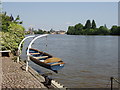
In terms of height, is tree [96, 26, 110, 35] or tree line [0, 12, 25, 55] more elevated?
tree [96, 26, 110, 35]

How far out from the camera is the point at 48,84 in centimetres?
832

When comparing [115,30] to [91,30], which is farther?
[91,30]

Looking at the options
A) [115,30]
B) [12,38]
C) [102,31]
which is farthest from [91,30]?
[12,38]

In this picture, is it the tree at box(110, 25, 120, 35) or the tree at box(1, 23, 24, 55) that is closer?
the tree at box(1, 23, 24, 55)

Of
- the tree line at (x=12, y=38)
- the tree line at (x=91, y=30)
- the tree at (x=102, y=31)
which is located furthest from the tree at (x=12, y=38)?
the tree at (x=102, y=31)

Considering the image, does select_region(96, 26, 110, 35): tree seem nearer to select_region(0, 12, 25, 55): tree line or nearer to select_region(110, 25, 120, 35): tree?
Result: select_region(110, 25, 120, 35): tree

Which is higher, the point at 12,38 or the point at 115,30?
the point at 115,30

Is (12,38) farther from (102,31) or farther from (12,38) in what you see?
(102,31)

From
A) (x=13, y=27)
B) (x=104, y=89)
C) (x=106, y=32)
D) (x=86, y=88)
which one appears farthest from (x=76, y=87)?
(x=106, y=32)

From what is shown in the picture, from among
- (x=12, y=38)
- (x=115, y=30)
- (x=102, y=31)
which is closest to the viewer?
(x=12, y=38)

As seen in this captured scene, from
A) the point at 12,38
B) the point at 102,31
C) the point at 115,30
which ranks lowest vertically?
the point at 12,38

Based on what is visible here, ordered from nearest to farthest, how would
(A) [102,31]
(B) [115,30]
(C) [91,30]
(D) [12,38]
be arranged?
(D) [12,38]
(B) [115,30]
(A) [102,31]
(C) [91,30]

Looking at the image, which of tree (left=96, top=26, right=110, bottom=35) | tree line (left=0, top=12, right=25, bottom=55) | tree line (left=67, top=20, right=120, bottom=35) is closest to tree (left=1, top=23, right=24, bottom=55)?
tree line (left=0, top=12, right=25, bottom=55)

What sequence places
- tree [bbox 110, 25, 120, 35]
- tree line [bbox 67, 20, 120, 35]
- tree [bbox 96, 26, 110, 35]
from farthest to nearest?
tree [bbox 96, 26, 110, 35]
tree line [bbox 67, 20, 120, 35]
tree [bbox 110, 25, 120, 35]
